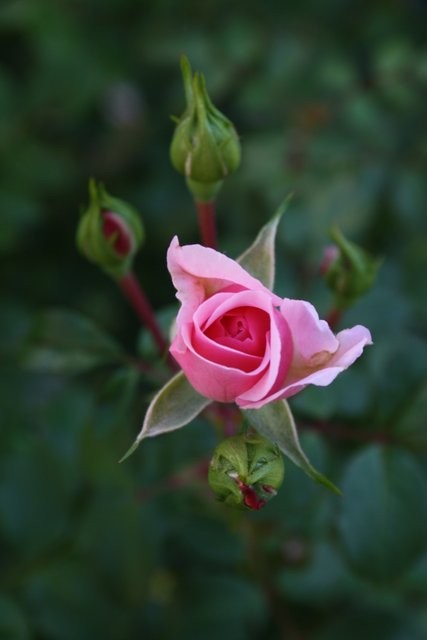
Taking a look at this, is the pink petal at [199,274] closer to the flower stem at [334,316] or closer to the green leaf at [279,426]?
the green leaf at [279,426]

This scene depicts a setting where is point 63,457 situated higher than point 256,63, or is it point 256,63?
point 256,63

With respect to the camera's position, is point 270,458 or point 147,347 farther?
point 147,347

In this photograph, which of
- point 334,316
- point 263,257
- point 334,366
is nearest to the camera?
point 334,366

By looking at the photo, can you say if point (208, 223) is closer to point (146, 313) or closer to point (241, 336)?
point (146, 313)

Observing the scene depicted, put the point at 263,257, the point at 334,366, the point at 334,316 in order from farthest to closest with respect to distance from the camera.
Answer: the point at 334,316 → the point at 263,257 → the point at 334,366

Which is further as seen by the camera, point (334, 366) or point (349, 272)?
point (349, 272)

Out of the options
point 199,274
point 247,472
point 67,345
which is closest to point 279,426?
point 247,472

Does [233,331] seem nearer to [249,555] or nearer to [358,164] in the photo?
[249,555]

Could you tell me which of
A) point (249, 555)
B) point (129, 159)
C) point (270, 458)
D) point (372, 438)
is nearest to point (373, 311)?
point (372, 438)
